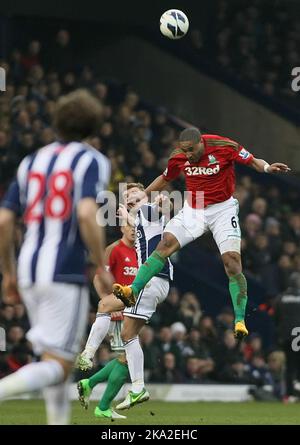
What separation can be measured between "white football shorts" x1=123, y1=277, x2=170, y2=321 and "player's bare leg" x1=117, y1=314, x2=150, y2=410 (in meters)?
0.07

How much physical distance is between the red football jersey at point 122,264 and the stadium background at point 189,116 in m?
4.04

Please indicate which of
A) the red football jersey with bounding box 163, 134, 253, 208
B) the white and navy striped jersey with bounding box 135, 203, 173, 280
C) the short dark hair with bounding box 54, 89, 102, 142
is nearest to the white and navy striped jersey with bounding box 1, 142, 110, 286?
the short dark hair with bounding box 54, 89, 102, 142

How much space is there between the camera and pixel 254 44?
2688 centimetres

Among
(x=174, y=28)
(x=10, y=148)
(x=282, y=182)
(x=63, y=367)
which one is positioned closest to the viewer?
(x=63, y=367)

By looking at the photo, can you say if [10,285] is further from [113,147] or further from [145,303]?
[113,147]

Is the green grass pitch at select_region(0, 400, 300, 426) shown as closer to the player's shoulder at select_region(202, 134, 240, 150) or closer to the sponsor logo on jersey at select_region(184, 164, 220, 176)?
the sponsor logo on jersey at select_region(184, 164, 220, 176)

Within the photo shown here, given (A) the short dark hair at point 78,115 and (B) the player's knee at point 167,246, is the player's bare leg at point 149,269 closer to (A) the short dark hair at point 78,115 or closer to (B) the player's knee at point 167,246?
(B) the player's knee at point 167,246

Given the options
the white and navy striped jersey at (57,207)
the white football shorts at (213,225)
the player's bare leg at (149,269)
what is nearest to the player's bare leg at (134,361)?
the player's bare leg at (149,269)

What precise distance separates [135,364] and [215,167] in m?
2.14

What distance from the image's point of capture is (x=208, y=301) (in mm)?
21422
